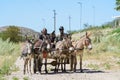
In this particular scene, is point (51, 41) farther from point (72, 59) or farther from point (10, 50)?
point (10, 50)

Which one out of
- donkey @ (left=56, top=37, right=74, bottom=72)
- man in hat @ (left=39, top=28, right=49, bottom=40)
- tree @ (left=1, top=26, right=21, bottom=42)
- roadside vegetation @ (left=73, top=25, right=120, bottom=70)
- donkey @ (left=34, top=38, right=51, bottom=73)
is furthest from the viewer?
tree @ (left=1, top=26, right=21, bottom=42)

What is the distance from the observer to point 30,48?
26.7 meters

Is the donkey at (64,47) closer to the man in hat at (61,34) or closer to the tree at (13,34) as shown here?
the man in hat at (61,34)

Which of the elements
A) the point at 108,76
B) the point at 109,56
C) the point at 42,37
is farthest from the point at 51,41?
the point at 109,56

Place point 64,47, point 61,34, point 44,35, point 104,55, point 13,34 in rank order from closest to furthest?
point 64,47, point 44,35, point 61,34, point 104,55, point 13,34

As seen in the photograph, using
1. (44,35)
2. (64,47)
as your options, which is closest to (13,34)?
(44,35)

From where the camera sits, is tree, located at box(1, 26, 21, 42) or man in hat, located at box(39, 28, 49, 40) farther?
tree, located at box(1, 26, 21, 42)

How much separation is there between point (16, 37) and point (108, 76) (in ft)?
216

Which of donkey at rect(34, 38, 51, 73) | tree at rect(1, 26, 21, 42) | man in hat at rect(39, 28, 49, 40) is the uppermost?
tree at rect(1, 26, 21, 42)

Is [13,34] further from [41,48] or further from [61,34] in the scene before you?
[41,48]

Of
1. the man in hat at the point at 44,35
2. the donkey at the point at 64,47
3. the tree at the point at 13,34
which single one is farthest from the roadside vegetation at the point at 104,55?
the tree at the point at 13,34

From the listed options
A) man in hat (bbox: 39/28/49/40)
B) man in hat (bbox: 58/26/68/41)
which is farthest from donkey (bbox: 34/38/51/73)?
man in hat (bbox: 58/26/68/41)

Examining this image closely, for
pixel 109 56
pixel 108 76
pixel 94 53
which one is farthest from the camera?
pixel 94 53

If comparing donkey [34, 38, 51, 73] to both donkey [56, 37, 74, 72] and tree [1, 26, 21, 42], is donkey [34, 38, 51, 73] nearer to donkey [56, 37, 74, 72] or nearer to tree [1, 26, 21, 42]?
donkey [56, 37, 74, 72]
